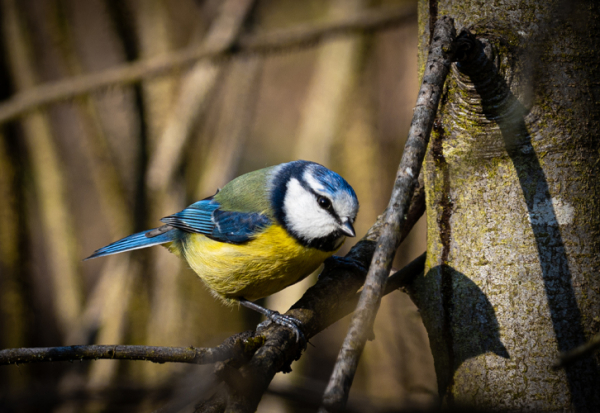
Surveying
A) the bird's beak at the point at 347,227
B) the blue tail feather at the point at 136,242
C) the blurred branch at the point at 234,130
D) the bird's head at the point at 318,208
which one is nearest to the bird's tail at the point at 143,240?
the blue tail feather at the point at 136,242

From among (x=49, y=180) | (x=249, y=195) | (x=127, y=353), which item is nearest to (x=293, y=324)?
(x=127, y=353)

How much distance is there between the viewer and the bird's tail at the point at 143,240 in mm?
2289

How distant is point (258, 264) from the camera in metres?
1.83

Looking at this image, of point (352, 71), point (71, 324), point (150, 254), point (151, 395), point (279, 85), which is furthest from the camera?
point (279, 85)

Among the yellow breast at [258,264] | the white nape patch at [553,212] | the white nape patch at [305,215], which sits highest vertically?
the white nape patch at [305,215]

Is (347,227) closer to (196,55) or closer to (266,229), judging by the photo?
(266,229)

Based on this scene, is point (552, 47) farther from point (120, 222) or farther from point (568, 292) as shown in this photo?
point (120, 222)

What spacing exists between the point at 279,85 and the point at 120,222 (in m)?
3.86

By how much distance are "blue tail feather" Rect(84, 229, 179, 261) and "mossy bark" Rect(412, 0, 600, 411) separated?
5.46 ft

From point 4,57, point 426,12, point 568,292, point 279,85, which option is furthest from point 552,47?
point 279,85

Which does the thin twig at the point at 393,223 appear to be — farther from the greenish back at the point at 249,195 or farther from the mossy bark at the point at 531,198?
the greenish back at the point at 249,195

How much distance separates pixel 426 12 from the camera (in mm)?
1173

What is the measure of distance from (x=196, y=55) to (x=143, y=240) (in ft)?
3.49

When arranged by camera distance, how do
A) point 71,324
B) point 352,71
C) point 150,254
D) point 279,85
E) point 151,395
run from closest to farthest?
1. point 151,395
2. point 352,71
3. point 150,254
4. point 71,324
5. point 279,85
